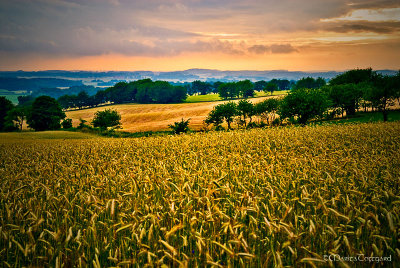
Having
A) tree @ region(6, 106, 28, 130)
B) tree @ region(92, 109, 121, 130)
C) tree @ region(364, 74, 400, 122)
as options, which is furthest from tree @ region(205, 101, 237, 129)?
tree @ region(6, 106, 28, 130)

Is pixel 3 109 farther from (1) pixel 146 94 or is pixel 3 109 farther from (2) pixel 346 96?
(2) pixel 346 96

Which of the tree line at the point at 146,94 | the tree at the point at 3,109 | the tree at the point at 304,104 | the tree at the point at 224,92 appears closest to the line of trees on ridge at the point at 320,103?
the tree at the point at 304,104

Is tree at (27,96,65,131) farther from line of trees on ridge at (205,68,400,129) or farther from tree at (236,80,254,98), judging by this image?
tree at (236,80,254,98)

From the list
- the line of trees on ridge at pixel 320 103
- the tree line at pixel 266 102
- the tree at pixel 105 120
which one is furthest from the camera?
the tree at pixel 105 120

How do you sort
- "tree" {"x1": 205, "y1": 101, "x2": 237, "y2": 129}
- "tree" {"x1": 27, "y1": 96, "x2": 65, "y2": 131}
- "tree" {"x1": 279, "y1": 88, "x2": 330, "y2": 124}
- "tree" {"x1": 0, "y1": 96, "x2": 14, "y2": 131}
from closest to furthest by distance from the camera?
"tree" {"x1": 279, "y1": 88, "x2": 330, "y2": 124}
"tree" {"x1": 205, "y1": 101, "x2": 237, "y2": 129}
"tree" {"x1": 27, "y1": 96, "x2": 65, "y2": 131}
"tree" {"x1": 0, "y1": 96, "x2": 14, "y2": 131}

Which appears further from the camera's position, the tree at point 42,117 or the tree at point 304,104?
the tree at point 42,117

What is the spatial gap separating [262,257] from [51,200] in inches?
168

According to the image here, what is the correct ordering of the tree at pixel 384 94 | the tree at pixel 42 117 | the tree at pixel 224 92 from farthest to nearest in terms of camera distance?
the tree at pixel 224 92 → the tree at pixel 42 117 → the tree at pixel 384 94

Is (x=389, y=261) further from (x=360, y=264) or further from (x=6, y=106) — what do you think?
(x=6, y=106)

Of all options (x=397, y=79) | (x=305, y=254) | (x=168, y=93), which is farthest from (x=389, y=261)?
(x=168, y=93)

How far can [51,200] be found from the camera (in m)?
4.57

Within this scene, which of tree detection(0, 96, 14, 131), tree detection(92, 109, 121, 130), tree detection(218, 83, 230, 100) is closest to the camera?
tree detection(92, 109, 121, 130)

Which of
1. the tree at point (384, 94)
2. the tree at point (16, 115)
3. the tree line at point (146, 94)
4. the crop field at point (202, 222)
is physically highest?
the tree line at point (146, 94)

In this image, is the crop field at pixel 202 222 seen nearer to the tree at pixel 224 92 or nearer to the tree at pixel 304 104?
the tree at pixel 304 104
